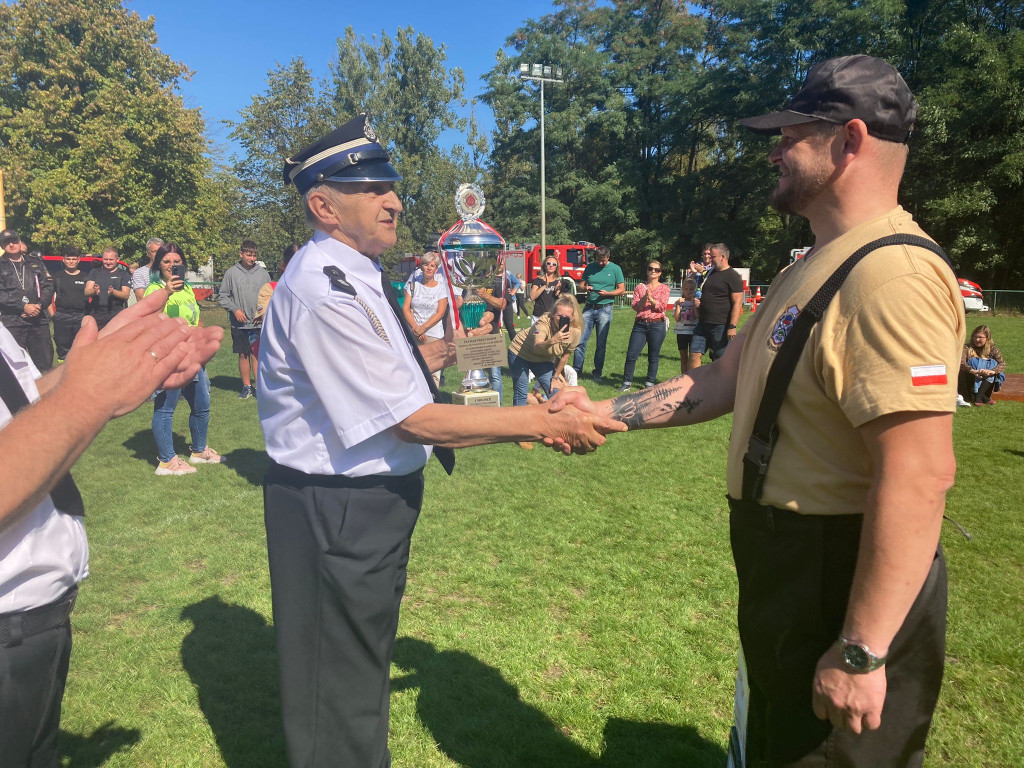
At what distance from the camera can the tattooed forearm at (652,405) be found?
2.58 meters

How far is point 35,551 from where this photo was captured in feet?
5.52

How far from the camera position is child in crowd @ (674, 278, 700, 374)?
1079 centimetres

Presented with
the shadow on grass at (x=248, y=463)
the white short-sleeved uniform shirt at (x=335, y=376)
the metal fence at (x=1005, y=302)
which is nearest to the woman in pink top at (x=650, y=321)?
the shadow on grass at (x=248, y=463)

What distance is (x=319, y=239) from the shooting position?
2.46 meters

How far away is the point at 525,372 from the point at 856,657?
752cm

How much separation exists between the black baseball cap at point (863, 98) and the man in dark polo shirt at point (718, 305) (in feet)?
27.1

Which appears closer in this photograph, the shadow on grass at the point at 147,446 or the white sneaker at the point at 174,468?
the white sneaker at the point at 174,468

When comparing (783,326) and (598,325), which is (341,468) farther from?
(598,325)

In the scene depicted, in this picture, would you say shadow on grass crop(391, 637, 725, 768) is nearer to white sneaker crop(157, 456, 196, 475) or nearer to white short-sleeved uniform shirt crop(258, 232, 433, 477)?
white short-sleeved uniform shirt crop(258, 232, 433, 477)

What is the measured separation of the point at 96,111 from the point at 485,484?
38359 millimetres

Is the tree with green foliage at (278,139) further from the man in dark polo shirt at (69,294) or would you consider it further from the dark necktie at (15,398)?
the dark necktie at (15,398)

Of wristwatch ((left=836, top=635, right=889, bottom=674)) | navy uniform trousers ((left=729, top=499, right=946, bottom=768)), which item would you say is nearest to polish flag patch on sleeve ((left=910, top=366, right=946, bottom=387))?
navy uniform trousers ((left=729, top=499, right=946, bottom=768))

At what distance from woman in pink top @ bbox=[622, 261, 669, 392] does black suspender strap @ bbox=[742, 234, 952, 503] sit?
31.0 ft

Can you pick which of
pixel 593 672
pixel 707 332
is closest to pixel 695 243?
pixel 707 332
